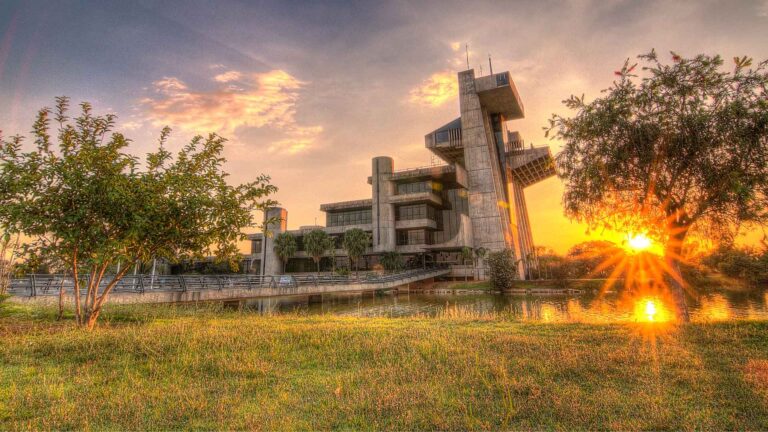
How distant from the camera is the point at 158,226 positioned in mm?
13508

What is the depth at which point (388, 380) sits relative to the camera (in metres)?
7.00

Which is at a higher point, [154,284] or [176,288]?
[154,284]

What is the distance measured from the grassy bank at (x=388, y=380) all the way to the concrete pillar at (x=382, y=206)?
6931 centimetres

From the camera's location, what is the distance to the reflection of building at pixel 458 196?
249 ft

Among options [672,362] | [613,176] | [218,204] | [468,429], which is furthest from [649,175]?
[218,204]

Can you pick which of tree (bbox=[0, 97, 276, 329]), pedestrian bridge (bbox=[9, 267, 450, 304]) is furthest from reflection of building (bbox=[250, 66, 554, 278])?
tree (bbox=[0, 97, 276, 329])

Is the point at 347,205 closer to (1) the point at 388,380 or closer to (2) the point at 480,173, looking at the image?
(2) the point at 480,173

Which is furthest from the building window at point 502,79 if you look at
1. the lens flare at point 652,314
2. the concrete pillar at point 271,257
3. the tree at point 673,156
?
the tree at point 673,156

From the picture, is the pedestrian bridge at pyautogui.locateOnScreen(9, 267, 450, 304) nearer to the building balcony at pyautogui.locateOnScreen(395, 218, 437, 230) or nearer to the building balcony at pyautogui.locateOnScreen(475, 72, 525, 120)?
the building balcony at pyautogui.locateOnScreen(395, 218, 437, 230)

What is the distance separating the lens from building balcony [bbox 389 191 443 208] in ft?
262

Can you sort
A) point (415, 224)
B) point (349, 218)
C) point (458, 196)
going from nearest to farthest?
1. point (415, 224)
2. point (458, 196)
3. point (349, 218)

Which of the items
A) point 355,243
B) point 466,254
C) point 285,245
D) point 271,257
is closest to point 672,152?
point 466,254

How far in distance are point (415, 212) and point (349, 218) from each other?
1760 centimetres

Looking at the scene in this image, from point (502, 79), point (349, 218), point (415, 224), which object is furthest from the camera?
point (349, 218)
